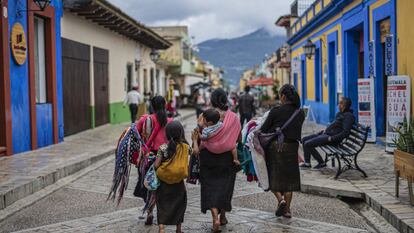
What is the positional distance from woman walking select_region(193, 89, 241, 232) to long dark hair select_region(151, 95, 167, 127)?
0.36m

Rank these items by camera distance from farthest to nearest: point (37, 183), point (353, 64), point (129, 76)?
point (129, 76), point (353, 64), point (37, 183)

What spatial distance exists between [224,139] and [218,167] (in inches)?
12.5

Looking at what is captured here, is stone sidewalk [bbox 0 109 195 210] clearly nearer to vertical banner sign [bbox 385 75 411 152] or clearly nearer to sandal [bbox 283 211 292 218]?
sandal [bbox 283 211 292 218]

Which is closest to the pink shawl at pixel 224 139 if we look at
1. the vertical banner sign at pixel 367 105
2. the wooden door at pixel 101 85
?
the vertical banner sign at pixel 367 105

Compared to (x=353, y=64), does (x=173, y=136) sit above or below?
below

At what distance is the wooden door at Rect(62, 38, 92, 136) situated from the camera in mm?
16500

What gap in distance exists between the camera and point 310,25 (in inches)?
912

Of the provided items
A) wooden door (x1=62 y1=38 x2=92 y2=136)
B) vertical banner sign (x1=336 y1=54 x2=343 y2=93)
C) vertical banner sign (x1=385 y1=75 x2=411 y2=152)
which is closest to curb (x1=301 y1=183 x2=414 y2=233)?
vertical banner sign (x1=385 y1=75 x2=411 y2=152)

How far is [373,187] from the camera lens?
313 inches

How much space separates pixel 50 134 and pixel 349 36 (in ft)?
28.8

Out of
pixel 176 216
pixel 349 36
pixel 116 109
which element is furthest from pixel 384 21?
pixel 116 109

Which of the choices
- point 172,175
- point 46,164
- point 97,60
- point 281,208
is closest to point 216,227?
point 172,175

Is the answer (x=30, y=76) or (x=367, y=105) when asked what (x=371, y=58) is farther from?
(x=30, y=76)

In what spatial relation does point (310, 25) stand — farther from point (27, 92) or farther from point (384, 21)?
point (27, 92)
